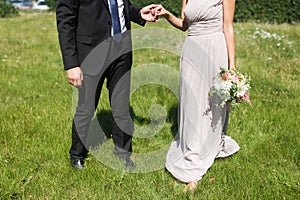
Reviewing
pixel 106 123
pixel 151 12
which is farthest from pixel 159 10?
pixel 106 123

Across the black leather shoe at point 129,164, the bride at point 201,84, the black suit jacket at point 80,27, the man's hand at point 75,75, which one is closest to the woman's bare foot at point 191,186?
the bride at point 201,84

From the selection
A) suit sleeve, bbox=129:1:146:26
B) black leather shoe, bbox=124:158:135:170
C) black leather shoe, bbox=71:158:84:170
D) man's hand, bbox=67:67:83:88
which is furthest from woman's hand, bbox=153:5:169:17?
black leather shoe, bbox=71:158:84:170

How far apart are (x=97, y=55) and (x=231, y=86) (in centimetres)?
125

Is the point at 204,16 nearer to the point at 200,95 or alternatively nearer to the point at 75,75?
the point at 200,95

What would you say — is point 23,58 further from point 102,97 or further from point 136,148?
point 136,148

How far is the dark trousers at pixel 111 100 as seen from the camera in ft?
11.3

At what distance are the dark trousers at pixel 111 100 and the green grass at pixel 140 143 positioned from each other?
34cm

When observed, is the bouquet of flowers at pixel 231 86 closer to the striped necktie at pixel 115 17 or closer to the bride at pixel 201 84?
the bride at pixel 201 84

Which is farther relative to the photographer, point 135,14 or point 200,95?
point 135,14

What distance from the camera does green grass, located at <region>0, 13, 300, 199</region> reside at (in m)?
3.30

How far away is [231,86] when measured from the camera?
Result: 319 cm

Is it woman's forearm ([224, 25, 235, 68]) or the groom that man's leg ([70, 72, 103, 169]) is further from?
woman's forearm ([224, 25, 235, 68])

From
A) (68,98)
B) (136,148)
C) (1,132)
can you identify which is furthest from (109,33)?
(68,98)

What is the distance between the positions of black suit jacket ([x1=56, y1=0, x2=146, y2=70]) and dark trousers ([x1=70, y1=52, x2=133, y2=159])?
266mm
